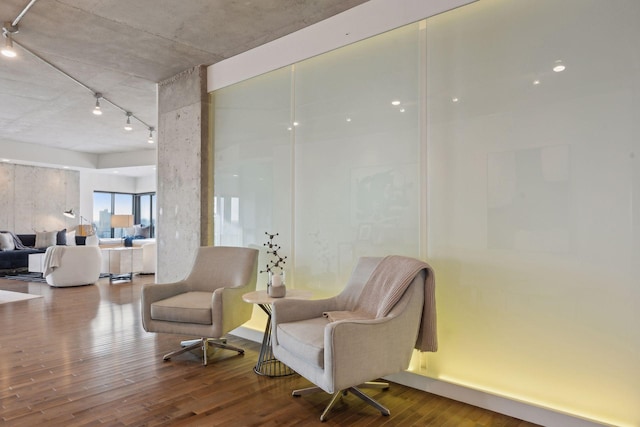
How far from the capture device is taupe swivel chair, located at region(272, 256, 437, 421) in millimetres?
2236

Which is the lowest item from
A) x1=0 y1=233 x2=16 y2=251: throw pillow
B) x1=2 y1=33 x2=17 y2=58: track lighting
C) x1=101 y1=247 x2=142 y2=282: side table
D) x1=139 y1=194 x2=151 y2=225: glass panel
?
x1=101 y1=247 x2=142 y2=282: side table

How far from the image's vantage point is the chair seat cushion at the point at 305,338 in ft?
7.59

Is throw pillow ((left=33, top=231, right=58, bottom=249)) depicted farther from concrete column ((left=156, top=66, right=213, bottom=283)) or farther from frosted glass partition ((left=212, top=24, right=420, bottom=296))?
frosted glass partition ((left=212, top=24, right=420, bottom=296))

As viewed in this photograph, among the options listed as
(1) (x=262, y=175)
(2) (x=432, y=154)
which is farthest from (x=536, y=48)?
(1) (x=262, y=175)

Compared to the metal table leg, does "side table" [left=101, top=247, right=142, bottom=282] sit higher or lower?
higher

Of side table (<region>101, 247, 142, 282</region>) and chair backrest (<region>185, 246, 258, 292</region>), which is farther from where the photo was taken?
side table (<region>101, 247, 142, 282</region>)

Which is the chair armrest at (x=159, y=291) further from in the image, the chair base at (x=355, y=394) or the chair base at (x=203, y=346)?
the chair base at (x=355, y=394)

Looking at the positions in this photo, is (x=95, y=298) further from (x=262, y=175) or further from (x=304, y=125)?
(x=304, y=125)

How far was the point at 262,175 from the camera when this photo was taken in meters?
4.20

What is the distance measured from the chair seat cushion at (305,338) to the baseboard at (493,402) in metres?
0.80

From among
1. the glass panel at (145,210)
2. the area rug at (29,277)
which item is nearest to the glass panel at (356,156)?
the area rug at (29,277)

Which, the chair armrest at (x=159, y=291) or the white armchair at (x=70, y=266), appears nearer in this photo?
the chair armrest at (x=159, y=291)

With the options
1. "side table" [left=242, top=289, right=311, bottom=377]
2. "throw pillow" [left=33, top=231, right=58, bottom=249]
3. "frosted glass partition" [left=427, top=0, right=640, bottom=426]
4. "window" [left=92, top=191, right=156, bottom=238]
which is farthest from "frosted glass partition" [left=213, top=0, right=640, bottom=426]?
"window" [left=92, top=191, right=156, bottom=238]

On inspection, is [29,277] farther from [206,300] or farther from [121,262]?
[206,300]
